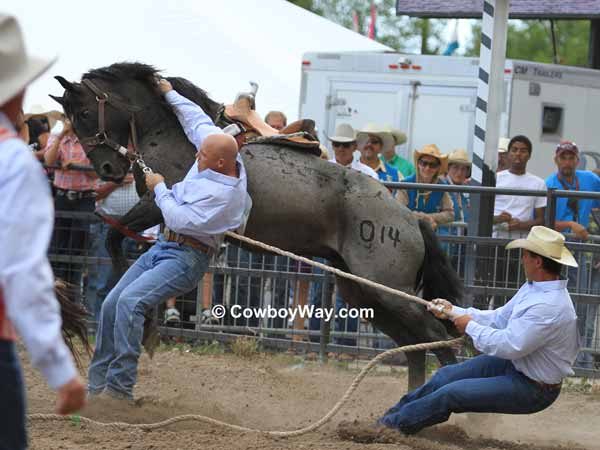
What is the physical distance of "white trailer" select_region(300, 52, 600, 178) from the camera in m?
12.9

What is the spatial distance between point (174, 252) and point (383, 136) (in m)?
5.01

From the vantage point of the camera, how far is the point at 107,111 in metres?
7.45

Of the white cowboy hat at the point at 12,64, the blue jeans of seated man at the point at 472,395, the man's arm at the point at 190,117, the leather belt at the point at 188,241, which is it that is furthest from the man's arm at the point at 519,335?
the white cowboy hat at the point at 12,64

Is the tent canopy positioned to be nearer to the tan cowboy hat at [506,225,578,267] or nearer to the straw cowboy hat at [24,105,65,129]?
the straw cowboy hat at [24,105,65,129]

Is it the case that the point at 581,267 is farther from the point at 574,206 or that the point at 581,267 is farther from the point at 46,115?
the point at 46,115

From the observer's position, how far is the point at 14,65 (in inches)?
120

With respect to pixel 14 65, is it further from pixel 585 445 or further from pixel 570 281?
pixel 570 281

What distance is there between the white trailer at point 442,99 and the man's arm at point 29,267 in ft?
33.6

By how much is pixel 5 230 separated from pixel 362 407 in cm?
525

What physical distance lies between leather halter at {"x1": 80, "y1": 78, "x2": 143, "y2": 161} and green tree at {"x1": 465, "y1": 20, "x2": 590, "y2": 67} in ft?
99.2

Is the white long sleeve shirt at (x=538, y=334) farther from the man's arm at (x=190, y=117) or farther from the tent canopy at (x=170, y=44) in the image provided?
the tent canopy at (x=170, y=44)

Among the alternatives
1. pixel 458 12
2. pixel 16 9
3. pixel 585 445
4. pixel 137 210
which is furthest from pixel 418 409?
→ pixel 16 9

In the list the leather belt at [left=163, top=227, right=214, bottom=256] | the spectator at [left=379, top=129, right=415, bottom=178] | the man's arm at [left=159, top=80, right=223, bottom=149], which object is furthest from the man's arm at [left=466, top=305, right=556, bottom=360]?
the spectator at [left=379, top=129, right=415, bottom=178]

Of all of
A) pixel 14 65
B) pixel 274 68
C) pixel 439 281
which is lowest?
pixel 439 281
